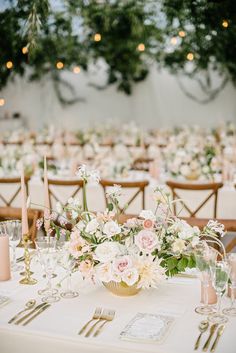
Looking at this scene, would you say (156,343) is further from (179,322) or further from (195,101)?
(195,101)

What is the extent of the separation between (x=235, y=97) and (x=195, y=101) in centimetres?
95

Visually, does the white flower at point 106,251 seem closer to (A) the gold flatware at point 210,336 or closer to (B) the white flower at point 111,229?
(B) the white flower at point 111,229

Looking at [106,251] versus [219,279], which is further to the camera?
[106,251]

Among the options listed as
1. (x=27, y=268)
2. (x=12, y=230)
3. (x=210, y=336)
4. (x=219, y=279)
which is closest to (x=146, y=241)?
(x=219, y=279)

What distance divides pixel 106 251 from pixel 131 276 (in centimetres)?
13

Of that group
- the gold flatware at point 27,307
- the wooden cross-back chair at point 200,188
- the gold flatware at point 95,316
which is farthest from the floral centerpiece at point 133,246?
the wooden cross-back chair at point 200,188

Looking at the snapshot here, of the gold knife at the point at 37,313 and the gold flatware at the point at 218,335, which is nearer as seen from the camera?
the gold flatware at the point at 218,335

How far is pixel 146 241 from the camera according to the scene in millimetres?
2115

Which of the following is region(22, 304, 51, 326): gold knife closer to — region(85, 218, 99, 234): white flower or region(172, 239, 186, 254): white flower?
region(85, 218, 99, 234): white flower

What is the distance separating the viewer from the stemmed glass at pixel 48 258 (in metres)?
2.20

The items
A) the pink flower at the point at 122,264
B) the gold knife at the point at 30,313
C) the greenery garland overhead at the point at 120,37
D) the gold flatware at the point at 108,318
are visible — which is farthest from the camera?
the greenery garland overhead at the point at 120,37

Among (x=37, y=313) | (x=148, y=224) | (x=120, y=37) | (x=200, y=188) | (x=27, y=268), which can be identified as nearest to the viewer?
(x=37, y=313)

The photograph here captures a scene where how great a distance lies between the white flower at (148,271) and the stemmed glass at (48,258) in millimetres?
342

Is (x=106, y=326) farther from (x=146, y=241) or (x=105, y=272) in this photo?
(x=146, y=241)
